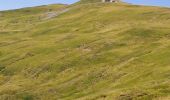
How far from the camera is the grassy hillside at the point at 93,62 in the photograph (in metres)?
78.6

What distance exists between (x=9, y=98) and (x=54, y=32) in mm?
86825

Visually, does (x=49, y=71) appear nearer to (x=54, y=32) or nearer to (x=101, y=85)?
(x=101, y=85)

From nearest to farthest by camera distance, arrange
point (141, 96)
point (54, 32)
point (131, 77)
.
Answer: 1. point (141, 96)
2. point (131, 77)
3. point (54, 32)

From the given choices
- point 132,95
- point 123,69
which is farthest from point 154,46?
point 132,95

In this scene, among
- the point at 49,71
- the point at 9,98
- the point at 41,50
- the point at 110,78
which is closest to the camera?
the point at 110,78

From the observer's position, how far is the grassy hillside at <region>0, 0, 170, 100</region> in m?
78.6

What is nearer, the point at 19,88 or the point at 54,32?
the point at 19,88

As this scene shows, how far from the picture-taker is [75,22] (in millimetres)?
198750

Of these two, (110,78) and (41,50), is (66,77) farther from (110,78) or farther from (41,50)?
(41,50)

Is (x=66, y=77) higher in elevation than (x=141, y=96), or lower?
lower

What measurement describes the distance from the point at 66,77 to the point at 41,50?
3957cm

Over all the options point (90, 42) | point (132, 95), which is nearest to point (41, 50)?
point (90, 42)

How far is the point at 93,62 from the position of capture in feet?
376

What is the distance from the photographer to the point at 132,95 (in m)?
57.4
